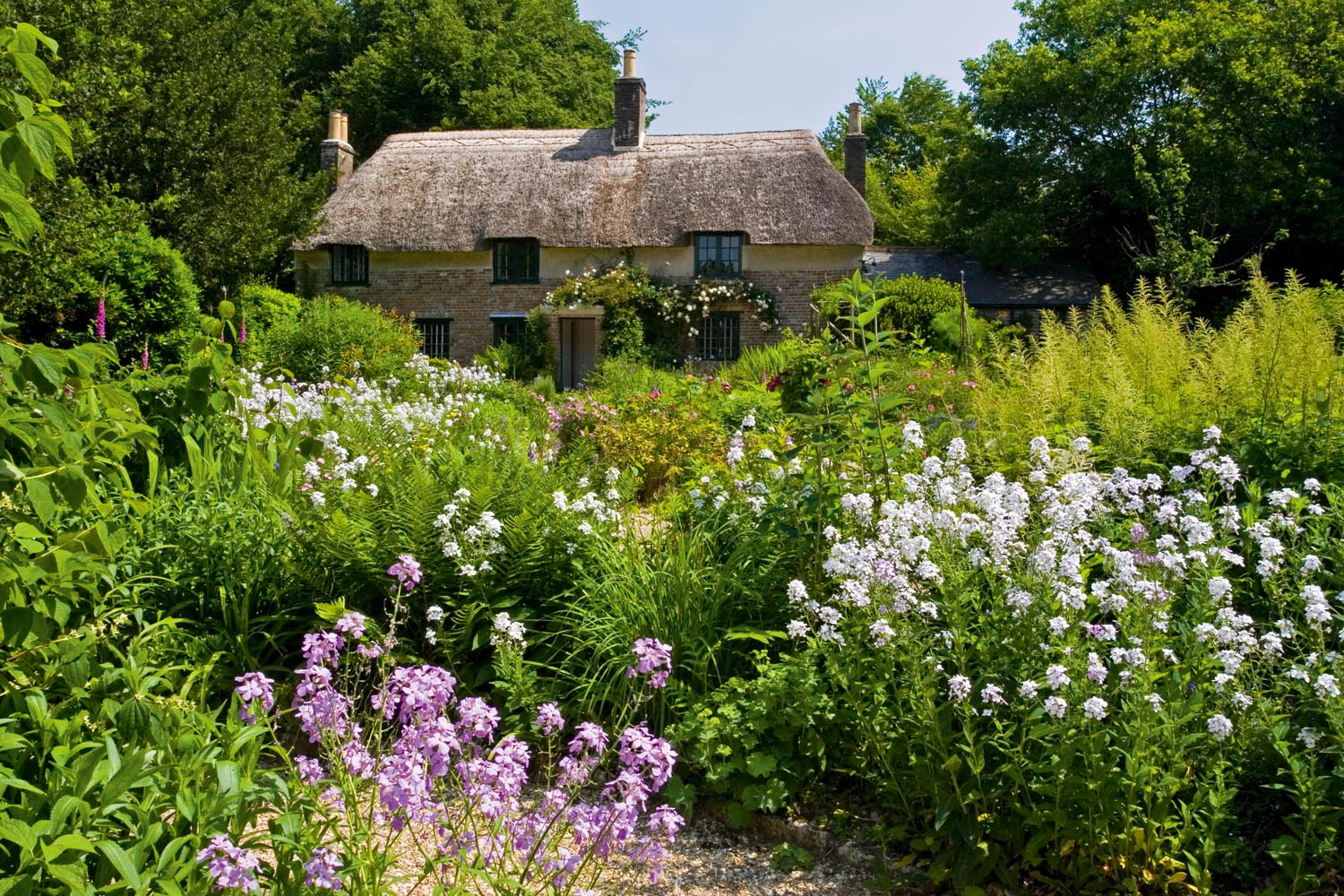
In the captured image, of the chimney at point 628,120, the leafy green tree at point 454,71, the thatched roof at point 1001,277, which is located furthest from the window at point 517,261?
the thatched roof at point 1001,277

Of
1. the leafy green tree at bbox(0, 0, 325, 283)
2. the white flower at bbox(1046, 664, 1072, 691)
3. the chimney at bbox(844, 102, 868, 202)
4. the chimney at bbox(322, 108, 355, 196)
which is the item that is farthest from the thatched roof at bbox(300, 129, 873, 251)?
the white flower at bbox(1046, 664, 1072, 691)

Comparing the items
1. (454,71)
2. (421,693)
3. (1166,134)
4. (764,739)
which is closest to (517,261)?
(454,71)

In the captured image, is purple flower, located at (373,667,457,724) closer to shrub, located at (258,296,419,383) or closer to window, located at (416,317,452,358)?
shrub, located at (258,296,419,383)

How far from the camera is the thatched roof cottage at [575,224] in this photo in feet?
70.9

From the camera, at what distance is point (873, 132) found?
1505 inches

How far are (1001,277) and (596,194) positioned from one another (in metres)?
9.93

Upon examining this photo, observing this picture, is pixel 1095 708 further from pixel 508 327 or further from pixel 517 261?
pixel 517 261

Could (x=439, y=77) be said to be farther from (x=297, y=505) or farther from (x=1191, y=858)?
(x=1191, y=858)

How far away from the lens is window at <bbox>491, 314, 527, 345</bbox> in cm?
2250

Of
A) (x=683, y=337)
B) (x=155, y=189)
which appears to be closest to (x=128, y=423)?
(x=155, y=189)

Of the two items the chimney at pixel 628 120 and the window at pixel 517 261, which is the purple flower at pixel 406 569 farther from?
the chimney at pixel 628 120

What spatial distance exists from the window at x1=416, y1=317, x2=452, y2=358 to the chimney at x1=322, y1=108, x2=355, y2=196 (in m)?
4.47

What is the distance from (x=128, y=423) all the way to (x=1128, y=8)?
26022 millimetres

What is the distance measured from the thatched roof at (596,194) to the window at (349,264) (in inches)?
26.6
